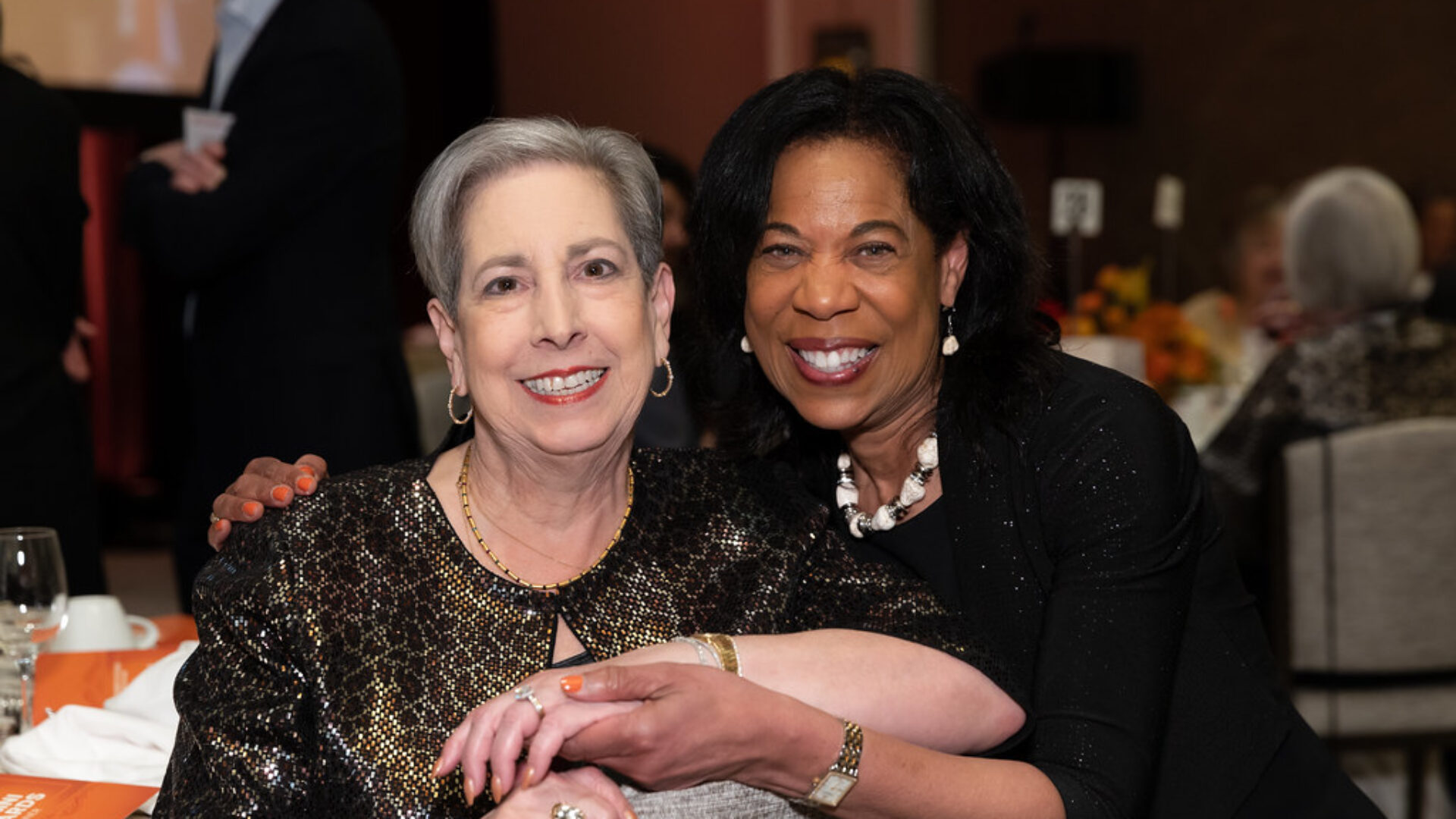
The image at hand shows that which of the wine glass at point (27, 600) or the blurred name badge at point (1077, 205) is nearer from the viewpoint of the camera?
the wine glass at point (27, 600)

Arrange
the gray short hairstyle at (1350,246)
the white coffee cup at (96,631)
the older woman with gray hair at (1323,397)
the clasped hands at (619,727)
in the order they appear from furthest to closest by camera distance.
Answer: the gray short hairstyle at (1350,246)
the older woman with gray hair at (1323,397)
the white coffee cup at (96,631)
the clasped hands at (619,727)

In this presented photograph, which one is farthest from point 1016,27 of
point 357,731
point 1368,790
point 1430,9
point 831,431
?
point 357,731

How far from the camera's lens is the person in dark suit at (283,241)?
2.88m

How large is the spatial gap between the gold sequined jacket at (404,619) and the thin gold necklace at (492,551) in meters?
0.01

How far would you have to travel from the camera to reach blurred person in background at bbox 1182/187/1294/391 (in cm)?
580

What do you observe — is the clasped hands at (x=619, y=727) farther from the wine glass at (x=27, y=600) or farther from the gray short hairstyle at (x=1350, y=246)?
the gray short hairstyle at (x=1350, y=246)

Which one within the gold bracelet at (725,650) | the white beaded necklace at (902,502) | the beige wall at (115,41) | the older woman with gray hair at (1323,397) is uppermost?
the beige wall at (115,41)

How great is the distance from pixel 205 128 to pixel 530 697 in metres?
2.02

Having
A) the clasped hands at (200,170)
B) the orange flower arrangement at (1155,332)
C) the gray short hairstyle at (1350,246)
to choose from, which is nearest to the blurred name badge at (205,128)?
the clasped hands at (200,170)

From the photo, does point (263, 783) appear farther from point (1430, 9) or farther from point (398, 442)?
point (1430, 9)

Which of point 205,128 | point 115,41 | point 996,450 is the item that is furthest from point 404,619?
point 115,41

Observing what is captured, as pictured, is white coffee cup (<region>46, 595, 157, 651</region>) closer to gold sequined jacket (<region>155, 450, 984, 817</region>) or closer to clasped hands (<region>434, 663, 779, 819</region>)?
gold sequined jacket (<region>155, 450, 984, 817</region>)

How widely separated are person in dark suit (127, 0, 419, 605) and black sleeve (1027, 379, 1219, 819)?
164 cm

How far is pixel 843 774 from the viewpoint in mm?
1415
